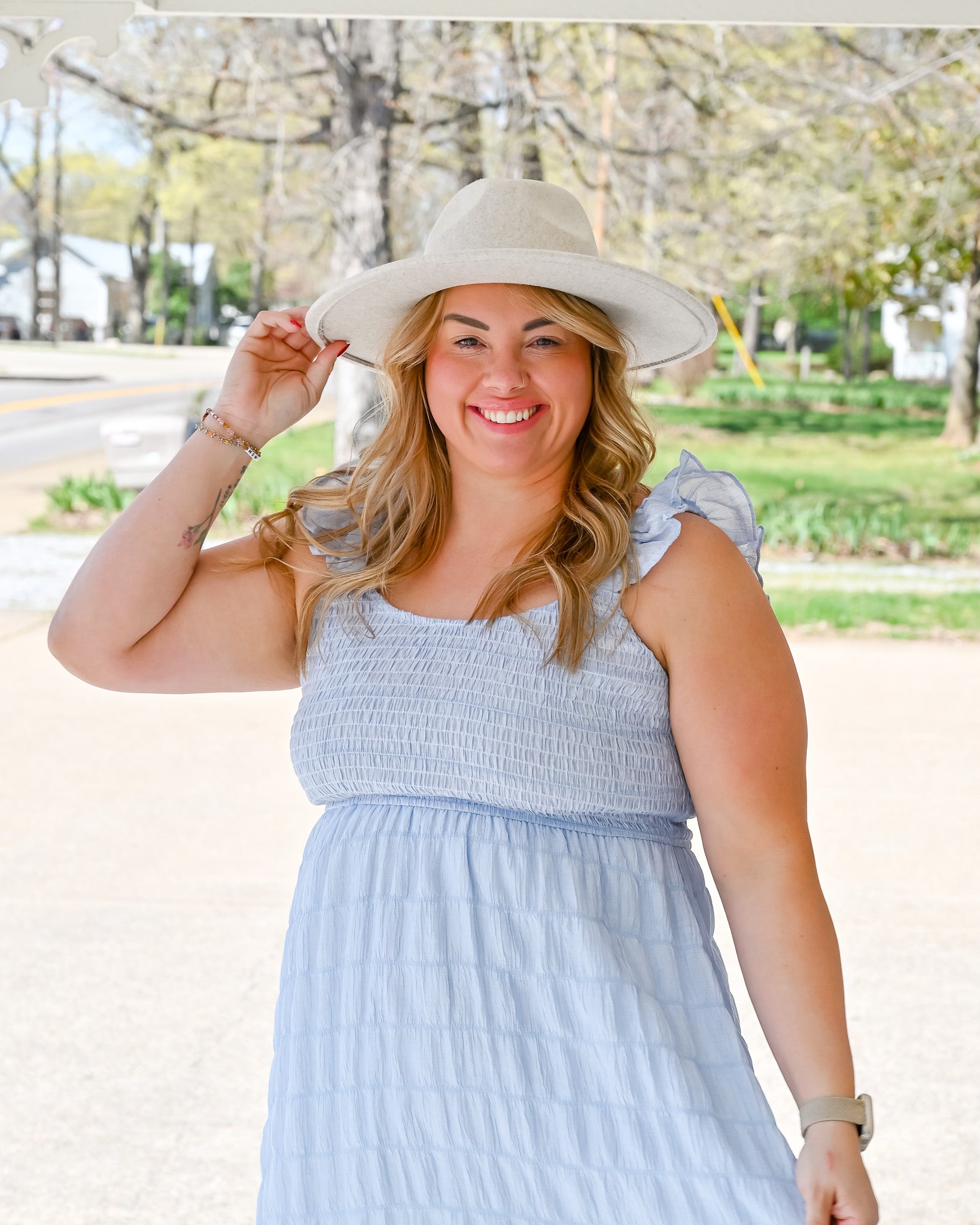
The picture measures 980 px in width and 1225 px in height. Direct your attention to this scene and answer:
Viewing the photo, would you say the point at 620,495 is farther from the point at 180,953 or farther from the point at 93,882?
the point at 93,882

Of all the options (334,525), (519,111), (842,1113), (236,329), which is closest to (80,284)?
(236,329)

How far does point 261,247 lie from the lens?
13.4m

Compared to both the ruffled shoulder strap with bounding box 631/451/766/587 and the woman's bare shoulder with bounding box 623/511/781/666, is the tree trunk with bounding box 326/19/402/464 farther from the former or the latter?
the woman's bare shoulder with bounding box 623/511/781/666

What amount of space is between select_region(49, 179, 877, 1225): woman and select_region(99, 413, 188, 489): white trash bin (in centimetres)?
1092

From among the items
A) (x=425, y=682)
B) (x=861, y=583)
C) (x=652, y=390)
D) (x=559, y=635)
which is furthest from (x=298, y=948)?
(x=652, y=390)

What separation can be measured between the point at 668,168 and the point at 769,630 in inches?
527

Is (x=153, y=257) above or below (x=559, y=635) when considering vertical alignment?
above

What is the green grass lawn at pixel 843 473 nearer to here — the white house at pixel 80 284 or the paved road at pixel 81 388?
the paved road at pixel 81 388

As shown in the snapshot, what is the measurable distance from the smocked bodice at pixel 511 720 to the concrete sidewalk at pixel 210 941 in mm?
1801

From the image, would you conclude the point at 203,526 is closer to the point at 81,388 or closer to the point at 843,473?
the point at 81,388

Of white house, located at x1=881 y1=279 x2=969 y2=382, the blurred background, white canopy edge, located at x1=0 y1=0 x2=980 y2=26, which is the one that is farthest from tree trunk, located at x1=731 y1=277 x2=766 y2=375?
white canopy edge, located at x1=0 y1=0 x2=980 y2=26

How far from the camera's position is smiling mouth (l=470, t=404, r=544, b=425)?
5.80ft

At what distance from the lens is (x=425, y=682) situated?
168cm

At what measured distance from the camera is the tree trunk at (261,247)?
1337 centimetres
